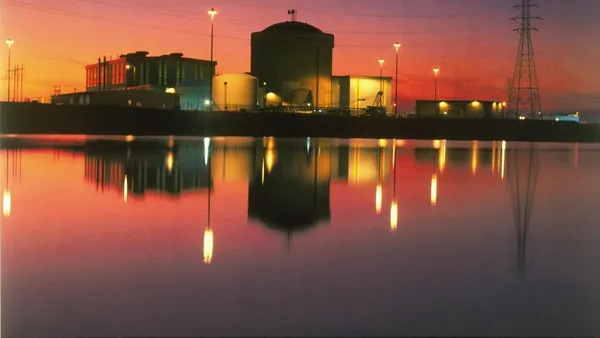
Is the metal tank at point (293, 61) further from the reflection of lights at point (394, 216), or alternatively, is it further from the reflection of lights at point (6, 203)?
the reflection of lights at point (394, 216)

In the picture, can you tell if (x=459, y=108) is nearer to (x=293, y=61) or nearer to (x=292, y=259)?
(x=293, y=61)

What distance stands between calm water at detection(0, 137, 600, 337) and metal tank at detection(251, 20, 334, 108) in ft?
223

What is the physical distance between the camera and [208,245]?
986 cm

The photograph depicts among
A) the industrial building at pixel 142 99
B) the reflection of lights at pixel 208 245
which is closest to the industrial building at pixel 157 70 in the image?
the industrial building at pixel 142 99

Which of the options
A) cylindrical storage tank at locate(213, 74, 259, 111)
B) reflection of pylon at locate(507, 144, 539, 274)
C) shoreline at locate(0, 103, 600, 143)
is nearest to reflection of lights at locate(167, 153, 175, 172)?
reflection of pylon at locate(507, 144, 539, 274)

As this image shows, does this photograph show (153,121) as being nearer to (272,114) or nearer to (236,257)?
(272,114)

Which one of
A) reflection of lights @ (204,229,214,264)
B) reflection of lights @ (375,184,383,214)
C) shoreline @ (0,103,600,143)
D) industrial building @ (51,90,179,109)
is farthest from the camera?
industrial building @ (51,90,179,109)

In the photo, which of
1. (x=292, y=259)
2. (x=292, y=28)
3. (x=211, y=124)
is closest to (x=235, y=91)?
(x=292, y=28)

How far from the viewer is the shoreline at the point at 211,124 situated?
60.8 metres

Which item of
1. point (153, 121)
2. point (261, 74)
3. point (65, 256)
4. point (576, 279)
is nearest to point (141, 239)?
point (65, 256)

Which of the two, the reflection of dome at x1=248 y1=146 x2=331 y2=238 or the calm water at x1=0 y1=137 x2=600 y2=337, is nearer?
the calm water at x1=0 y1=137 x2=600 y2=337

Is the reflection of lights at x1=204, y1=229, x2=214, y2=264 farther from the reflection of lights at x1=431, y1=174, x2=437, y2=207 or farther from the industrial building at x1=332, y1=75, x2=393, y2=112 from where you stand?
the industrial building at x1=332, y1=75, x2=393, y2=112

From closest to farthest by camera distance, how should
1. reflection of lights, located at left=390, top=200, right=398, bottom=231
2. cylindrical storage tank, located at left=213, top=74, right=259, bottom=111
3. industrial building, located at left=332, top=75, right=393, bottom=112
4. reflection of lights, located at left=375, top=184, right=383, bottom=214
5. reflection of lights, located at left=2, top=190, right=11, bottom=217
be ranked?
reflection of lights, located at left=390, top=200, right=398, bottom=231 → reflection of lights, located at left=2, top=190, right=11, bottom=217 → reflection of lights, located at left=375, top=184, right=383, bottom=214 → cylindrical storage tank, located at left=213, top=74, right=259, bottom=111 → industrial building, located at left=332, top=75, right=393, bottom=112

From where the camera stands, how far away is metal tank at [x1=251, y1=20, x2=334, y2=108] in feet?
282
